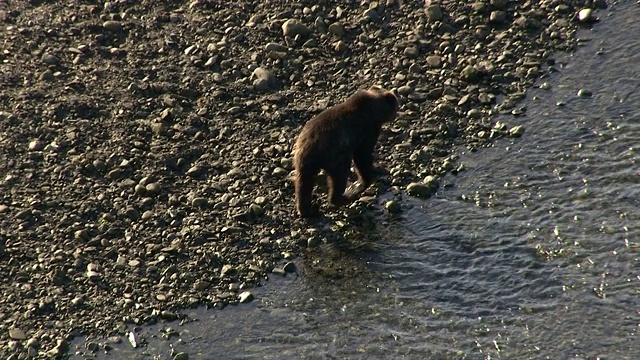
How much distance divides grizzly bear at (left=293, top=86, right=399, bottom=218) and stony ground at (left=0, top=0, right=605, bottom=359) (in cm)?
33

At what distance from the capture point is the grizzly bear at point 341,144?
1108 cm

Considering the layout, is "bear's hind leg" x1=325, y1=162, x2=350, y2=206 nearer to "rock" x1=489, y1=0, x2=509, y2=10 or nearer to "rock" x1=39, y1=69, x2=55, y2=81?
"rock" x1=489, y1=0, x2=509, y2=10

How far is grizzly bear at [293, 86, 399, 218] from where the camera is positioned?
36.3ft

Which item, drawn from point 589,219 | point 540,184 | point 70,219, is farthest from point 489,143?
point 70,219

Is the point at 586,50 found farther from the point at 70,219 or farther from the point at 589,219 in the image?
the point at 70,219

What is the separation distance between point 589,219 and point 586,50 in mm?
3524

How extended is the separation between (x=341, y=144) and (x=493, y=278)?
94.6 inches

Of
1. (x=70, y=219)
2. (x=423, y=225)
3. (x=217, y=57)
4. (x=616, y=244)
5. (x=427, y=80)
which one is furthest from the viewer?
(x=217, y=57)

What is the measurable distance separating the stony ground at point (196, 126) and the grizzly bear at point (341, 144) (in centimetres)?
33

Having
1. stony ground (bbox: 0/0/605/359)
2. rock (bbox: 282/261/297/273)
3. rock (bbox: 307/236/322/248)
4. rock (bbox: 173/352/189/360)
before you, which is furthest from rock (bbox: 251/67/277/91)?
rock (bbox: 173/352/189/360)

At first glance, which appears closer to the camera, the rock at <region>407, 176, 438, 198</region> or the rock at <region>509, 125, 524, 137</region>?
the rock at <region>407, 176, 438, 198</region>

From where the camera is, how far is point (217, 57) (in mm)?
14086

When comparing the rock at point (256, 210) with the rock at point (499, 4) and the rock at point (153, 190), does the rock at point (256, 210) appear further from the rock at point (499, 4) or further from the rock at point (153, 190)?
the rock at point (499, 4)

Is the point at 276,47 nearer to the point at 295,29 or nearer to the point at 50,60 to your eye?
the point at 295,29
